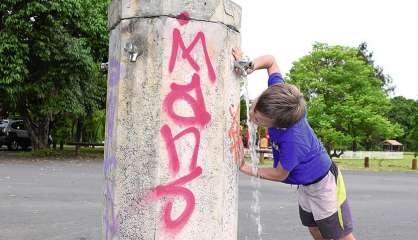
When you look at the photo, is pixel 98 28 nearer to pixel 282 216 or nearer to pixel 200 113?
pixel 282 216

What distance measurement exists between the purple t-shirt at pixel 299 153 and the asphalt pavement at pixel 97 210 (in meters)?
3.07

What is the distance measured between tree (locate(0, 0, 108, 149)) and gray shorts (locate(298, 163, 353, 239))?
16918mm

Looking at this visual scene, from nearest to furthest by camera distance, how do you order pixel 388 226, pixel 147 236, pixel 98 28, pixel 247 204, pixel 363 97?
1. pixel 147 236
2. pixel 388 226
3. pixel 247 204
4. pixel 98 28
5. pixel 363 97

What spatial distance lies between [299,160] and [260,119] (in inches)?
13.5

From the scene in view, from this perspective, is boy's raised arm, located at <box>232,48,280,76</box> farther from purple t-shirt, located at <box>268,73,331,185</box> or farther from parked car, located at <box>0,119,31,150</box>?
parked car, located at <box>0,119,31,150</box>

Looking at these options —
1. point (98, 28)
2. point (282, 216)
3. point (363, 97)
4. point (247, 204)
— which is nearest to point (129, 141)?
point (282, 216)

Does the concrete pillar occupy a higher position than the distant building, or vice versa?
the concrete pillar

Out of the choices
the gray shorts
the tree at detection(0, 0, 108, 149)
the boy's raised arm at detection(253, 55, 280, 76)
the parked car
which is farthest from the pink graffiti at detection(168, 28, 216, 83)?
the parked car

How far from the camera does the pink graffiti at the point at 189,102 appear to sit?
2.76 m

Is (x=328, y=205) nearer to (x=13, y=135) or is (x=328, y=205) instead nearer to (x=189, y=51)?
(x=189, y=51)

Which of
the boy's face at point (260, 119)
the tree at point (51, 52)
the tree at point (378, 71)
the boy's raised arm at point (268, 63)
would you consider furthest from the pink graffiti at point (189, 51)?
the tree at point (378, 71)

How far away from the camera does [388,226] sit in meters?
7.25

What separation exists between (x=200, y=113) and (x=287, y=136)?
0.56 metres

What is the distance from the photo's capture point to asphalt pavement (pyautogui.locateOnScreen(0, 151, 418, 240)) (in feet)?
20.7
